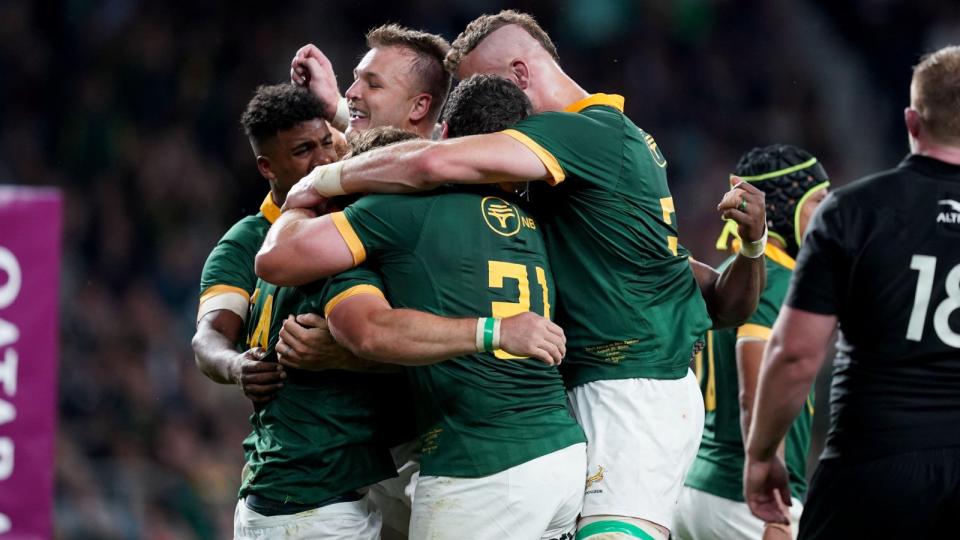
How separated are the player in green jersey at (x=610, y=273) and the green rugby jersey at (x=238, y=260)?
3.21 feet

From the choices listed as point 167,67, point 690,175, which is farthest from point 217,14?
point 690,175

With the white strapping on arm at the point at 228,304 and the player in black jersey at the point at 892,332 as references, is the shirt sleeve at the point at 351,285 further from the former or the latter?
the player in black jersey at the point at 892,332

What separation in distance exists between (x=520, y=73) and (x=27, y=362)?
222cm

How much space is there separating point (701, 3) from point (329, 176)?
10.1m

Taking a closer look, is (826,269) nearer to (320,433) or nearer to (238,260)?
(320,433)

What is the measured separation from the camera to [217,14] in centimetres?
1346

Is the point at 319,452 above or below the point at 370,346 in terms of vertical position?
below

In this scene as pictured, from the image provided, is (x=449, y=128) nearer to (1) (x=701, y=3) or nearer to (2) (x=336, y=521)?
(2) (x=336, y=521)

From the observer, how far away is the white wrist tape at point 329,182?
449 cm

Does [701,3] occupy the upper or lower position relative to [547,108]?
upper

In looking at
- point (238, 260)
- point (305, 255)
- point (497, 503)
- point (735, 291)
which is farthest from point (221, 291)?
point (735, 291)

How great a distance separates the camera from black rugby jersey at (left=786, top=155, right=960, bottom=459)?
4238 millimetres

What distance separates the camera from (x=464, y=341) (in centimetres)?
400

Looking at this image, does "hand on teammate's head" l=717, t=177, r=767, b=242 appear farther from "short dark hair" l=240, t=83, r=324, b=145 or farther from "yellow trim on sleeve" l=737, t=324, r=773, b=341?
"short dark hair" l=240, t=83, r=324, b=145
